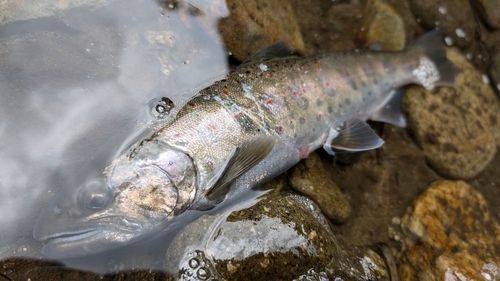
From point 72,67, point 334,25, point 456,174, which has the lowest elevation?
point 456,174

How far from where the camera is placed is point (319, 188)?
3344 millimetres


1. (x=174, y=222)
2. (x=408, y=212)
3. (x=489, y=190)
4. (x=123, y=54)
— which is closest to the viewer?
(x=174, y=222)

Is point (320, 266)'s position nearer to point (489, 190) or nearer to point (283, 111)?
point (283, 111)

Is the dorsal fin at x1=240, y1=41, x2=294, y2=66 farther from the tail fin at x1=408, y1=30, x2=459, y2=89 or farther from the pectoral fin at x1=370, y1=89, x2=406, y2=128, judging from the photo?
the tail fin at x1=408, y1=30, x2=459, y2=89

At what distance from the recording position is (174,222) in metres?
2.84

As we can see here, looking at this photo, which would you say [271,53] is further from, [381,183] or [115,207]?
[115,207]

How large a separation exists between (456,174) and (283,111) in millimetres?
2126

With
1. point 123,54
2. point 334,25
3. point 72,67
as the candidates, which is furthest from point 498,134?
point 72,67

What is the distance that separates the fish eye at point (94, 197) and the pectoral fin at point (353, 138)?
6.53 feet

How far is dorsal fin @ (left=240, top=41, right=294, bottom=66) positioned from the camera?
A: 3.39 metres

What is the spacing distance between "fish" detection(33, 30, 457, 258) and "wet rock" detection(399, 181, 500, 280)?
854 millimetres

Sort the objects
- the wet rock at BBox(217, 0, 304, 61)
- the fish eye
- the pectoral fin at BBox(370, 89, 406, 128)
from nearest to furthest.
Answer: the fish eye → the wet rock at BBox(217, 0, 304, 61) → the pectoral fin at BBox(370, 89, 406, 128)

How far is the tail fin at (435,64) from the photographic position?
154 inches

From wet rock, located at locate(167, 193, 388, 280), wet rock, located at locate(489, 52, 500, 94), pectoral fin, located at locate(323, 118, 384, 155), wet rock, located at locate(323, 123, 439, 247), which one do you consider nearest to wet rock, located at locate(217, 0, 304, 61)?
pectoral fin, located at locate(323, 118, 384, 155)
